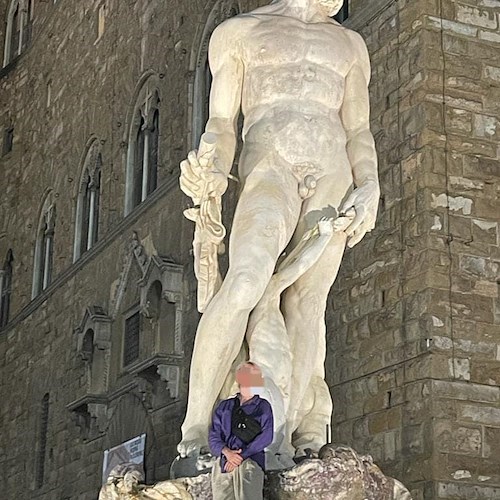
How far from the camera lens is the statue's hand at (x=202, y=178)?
4.56 meters

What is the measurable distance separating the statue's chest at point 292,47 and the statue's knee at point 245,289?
3.39 feet

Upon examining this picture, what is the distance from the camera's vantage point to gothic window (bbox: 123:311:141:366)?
575 inches

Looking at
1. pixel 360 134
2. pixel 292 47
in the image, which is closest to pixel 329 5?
pixel 292 47

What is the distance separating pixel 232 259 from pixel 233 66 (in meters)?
0.98

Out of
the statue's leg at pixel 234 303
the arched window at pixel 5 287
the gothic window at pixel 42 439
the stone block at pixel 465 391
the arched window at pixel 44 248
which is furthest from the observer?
the arched window at pixel 5 287

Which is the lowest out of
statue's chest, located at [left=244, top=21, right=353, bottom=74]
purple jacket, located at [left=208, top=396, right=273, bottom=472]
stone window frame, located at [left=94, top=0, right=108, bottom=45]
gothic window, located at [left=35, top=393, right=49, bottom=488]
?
purple jacket, located at [left=208, top=396, right=273, bottom=472]

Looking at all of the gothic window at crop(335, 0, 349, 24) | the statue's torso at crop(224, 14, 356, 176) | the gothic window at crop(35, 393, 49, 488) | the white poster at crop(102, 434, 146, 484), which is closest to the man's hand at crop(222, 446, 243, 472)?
the statue's torso at crop(224, 14, 356, 176)

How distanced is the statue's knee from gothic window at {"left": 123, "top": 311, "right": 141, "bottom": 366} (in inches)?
403

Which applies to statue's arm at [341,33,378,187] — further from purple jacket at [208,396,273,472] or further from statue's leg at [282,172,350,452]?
purple jacket at [208,396,273,472]

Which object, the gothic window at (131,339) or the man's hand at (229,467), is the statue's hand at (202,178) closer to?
the man's hand at (229,467)

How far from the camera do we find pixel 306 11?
5.07 m

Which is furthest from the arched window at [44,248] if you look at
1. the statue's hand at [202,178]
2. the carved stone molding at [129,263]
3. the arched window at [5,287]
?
the statue's hand at [202,178]

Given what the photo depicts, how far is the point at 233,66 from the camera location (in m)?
4.95

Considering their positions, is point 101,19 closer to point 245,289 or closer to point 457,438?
point 457,438
